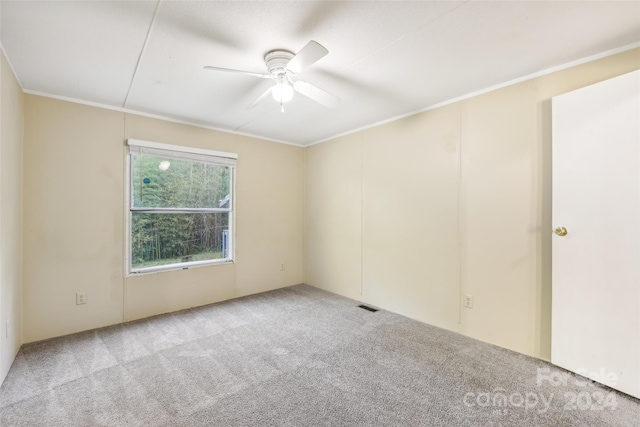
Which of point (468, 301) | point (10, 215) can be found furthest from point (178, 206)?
point (468, 301)

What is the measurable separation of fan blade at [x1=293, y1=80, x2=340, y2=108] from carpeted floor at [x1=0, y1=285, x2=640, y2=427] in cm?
208

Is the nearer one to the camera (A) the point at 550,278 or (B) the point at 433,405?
(B) the point at 433,405

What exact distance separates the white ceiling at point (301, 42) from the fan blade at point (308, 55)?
7.6 inches

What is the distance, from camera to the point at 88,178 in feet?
9.20

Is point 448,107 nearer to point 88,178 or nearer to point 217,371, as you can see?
point 217,371

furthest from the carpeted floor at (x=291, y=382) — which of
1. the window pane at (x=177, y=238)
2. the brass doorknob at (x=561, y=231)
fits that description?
the brass doorknob at (x=561, y=231)

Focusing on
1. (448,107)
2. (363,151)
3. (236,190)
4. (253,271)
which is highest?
(448,107)

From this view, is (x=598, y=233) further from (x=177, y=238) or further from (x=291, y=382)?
(x=177, y=238)

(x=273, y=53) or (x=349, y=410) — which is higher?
(x=273, y=53)

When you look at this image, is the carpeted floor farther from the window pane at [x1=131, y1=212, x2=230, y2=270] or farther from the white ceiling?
the white ceiling

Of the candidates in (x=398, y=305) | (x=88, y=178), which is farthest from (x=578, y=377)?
(x=88, y=178)

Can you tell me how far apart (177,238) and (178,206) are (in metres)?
0.40

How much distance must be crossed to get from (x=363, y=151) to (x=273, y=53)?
6.62 ft

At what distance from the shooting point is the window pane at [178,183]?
3.14 metres
